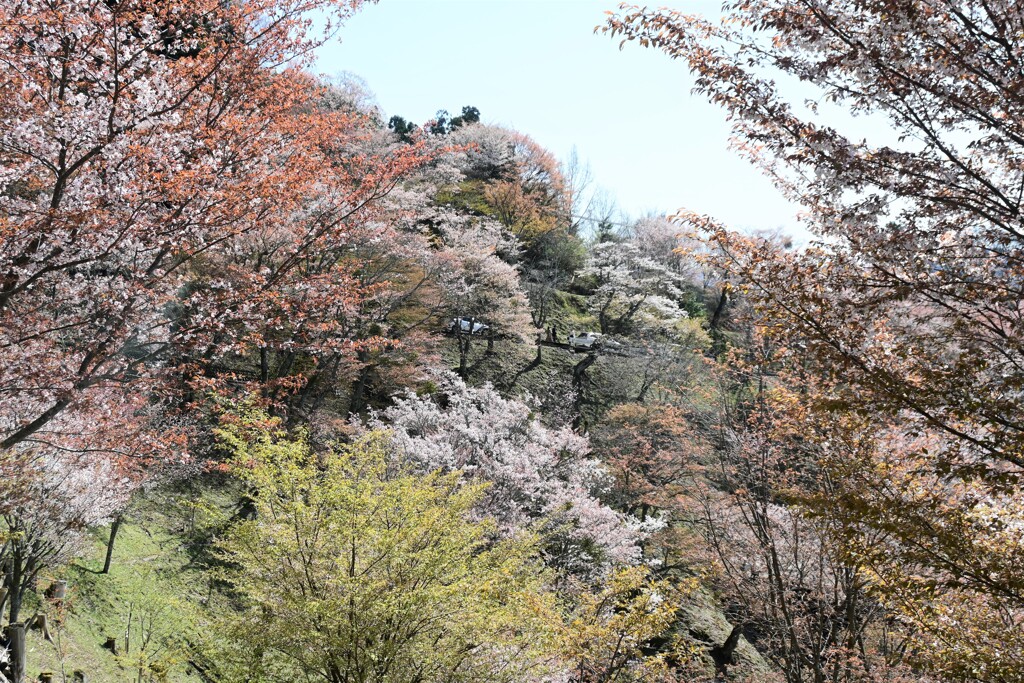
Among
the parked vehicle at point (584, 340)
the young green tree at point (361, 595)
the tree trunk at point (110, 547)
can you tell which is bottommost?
the tree trunk at point (110, 547)

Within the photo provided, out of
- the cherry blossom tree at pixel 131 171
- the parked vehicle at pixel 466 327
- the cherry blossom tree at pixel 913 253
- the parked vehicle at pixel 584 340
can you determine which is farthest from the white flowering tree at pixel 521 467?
the parked vehicle at pixel 584 340

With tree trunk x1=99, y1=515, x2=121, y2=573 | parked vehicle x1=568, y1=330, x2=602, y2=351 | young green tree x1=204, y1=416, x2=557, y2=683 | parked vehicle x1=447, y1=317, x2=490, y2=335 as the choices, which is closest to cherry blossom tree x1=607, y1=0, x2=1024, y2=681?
young green tree x1=204, y1=416, x2=557, y2=683

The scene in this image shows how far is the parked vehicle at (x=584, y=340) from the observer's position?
104 ft

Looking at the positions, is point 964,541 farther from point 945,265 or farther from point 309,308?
point 309,308

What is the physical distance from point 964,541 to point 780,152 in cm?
306

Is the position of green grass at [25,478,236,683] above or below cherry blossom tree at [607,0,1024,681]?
below

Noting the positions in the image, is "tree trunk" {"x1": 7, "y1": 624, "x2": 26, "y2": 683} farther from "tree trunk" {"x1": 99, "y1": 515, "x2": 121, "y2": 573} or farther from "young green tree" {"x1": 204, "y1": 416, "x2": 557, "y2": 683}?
"tree trunk" {"x1": 99, "y1": 515, "x2": 121, "y2": 573}

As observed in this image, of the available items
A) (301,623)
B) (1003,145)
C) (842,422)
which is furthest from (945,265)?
(301,623)

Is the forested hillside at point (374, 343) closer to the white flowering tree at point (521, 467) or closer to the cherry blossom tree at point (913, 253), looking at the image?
the cherry blossom tree at point (913, 253)

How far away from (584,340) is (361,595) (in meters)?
27.9

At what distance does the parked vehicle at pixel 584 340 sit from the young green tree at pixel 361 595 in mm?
24430

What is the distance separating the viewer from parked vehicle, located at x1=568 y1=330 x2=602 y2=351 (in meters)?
31.5

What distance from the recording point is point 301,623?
6422 mm

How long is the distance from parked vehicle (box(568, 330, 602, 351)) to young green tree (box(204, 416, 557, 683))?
24.4 metres
